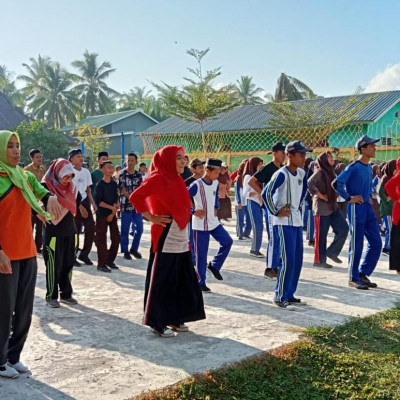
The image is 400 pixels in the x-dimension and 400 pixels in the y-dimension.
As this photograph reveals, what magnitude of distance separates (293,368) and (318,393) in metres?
0.39

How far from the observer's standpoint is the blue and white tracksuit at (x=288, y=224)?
5.70 meters

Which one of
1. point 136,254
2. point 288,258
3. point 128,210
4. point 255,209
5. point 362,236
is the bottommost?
point 136,254

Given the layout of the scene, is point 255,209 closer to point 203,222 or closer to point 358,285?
point 203,222

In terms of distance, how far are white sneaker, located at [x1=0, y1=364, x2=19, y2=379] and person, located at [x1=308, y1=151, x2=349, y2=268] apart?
545 cm

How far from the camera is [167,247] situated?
486 centimetres

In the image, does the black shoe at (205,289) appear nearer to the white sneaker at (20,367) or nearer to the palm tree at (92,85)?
the white sneaker at (20,367)

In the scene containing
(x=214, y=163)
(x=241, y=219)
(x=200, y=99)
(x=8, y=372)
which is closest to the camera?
(x=8, y=372)

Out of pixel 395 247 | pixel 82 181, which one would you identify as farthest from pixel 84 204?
pixel 395 247

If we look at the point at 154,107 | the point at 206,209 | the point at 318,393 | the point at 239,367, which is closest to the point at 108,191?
the point at 206,209

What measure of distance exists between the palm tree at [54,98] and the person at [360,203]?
4600 cm

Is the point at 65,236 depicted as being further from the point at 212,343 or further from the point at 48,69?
the point at 48,69

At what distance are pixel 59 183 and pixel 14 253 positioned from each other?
2041 millimetres

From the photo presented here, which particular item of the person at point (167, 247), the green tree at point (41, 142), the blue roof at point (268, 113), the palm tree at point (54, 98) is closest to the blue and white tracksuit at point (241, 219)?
the person at point (167, 247)

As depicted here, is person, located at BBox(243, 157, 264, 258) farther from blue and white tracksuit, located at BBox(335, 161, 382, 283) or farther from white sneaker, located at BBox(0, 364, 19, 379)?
white sneaker, located at BBox(0, 364, 19, 379)
